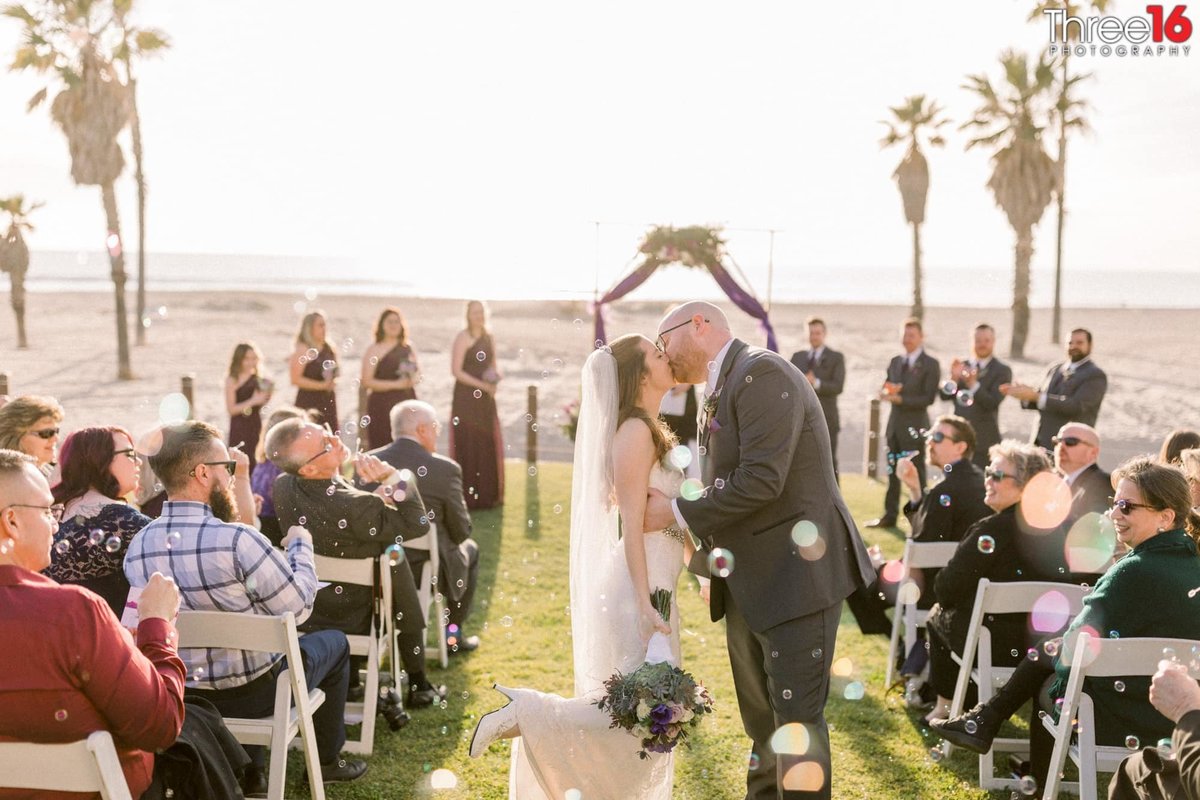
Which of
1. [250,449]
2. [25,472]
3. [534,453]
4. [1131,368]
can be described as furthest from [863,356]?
[25,472]

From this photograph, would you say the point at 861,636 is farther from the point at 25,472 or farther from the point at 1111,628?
the point at 25,472

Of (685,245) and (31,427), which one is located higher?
(685,245)

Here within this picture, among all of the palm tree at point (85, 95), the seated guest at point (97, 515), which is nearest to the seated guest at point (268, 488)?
the seated guest at point (97, 515)

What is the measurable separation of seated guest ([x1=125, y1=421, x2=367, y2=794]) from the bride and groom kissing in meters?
1.04


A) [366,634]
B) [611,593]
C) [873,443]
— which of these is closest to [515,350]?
[873,443]

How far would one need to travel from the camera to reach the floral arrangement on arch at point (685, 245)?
1667 cm

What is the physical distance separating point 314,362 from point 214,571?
6685 millimetres

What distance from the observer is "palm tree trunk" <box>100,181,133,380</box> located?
24.8m

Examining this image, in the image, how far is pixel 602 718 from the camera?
394cm

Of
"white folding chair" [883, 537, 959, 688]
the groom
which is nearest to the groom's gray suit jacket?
the groom

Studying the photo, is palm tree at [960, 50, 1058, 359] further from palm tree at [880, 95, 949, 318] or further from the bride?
the bride

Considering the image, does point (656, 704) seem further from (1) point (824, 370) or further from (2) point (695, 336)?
(1) point (824, 370)

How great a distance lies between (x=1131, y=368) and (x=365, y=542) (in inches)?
1344

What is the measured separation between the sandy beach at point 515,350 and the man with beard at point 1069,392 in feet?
19.8
